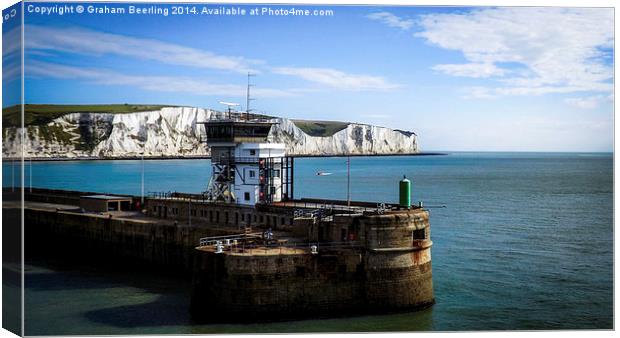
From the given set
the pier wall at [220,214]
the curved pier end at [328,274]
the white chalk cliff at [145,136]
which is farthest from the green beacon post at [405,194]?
the white chalk cliff at [145,136]

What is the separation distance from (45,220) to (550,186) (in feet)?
245

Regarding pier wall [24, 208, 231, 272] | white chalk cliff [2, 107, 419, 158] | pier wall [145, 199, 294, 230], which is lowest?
pier wall [24, 208, 231, 272]

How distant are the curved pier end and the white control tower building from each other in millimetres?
9151

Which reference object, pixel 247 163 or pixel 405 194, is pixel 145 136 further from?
pixel 405 194

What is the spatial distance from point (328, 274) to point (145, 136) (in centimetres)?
14364

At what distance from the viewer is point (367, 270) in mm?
30641

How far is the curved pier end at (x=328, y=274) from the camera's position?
29062mm

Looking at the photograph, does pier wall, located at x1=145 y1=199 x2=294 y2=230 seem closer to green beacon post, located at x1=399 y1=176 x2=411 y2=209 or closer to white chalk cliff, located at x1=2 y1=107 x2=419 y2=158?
green beacon post, located at x1=399 y1=176 x2=411 y2=209

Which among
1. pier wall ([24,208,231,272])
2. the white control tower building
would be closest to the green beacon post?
the white control tower building

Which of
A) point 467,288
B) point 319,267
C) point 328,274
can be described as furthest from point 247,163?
point 467,288

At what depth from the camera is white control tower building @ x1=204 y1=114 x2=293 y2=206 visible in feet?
134

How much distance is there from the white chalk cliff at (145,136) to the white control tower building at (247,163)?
99.5m

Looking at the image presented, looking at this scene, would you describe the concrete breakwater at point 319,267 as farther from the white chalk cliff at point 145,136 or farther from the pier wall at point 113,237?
the white chalk cliff at point 145,136

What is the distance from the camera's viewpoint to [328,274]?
30.2 metres
